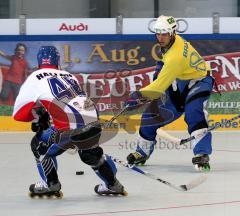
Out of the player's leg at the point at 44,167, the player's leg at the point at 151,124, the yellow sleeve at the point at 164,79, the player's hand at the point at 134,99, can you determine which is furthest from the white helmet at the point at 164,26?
the player's leg at the point at 44,167

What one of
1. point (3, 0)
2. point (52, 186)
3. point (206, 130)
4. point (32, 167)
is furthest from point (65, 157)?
point (3, 0)

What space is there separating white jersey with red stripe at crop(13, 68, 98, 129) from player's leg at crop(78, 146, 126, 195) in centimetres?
21

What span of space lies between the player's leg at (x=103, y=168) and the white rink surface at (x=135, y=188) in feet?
0.20

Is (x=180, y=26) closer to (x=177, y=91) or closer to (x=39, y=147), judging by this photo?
(x=177, y=91)

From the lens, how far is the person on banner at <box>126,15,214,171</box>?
6539mm

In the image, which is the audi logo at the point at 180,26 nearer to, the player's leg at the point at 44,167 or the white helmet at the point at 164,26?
the white helmet at the point at 164,26

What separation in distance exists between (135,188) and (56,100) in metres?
1.12

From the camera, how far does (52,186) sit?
18.5 ft

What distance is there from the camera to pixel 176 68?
6.52 m

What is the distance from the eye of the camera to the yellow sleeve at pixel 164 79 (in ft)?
21.2

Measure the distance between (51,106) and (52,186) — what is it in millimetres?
600

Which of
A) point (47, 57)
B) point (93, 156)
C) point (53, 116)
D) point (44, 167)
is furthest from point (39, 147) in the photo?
point (47, 57)

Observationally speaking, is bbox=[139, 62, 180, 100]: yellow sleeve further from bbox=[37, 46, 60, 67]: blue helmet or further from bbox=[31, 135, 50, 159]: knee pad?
bbox=[31, 135, 50, 159]: knee pad

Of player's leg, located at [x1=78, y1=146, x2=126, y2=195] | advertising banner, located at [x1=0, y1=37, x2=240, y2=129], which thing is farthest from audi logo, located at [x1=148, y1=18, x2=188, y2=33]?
player's leg, located at [x1=78, y1=146, x2=126, y2=195]
